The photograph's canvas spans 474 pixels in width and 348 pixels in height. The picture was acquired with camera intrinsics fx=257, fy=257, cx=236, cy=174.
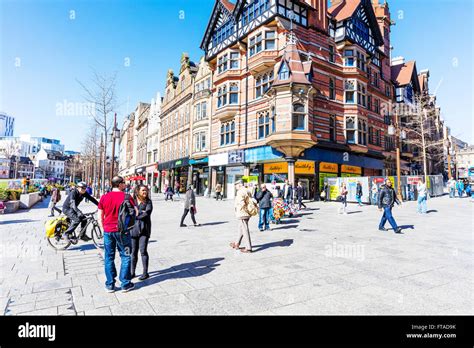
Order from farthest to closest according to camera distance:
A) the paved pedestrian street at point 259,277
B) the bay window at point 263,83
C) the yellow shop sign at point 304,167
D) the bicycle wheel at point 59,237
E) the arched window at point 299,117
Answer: the bay window at point 263,83
the yellow shop sign at point 304,167
the arched window at point 299,117
the bicycle wheel at point 59,237
the paved pedestrian street at point 259,277

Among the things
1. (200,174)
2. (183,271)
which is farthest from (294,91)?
(183,271)

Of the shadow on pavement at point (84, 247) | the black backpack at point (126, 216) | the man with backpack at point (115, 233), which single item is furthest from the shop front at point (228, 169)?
the man with backpack at point (115, 233)

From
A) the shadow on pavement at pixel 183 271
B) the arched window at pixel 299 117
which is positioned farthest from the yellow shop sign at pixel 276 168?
the shadow on pavement at pixel 183 271

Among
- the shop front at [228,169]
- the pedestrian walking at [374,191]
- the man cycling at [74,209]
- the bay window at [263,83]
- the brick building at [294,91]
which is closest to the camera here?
the man cycling at [74,209]

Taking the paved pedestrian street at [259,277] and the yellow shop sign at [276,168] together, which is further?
the yellow shop sign at [276,168]

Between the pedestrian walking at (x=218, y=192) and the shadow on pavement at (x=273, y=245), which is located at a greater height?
the pedestrian walking at (x=218, y=192)

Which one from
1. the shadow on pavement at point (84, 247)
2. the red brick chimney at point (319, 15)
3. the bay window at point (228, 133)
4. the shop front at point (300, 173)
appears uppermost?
the red brick chimney at point (319, 15)

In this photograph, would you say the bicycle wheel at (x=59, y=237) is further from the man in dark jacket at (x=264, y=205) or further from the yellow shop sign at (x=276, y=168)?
the yellow shop sign at (x=276, y=168)

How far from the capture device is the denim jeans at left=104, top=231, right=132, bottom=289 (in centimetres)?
417

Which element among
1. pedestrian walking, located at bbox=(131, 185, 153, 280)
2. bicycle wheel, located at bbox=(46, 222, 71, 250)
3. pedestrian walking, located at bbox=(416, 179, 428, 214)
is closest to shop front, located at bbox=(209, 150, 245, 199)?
pedestrian walking, located at bbox=(416, 179, 428, 214)

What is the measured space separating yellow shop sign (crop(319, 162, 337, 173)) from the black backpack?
67.7 feet

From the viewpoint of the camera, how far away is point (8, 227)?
10.2 metres

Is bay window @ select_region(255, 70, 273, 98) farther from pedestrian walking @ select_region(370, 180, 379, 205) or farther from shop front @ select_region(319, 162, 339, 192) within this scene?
pedestrian walking @ select_region(370, 180, 379, 205)

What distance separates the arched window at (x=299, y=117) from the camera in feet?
66.3
